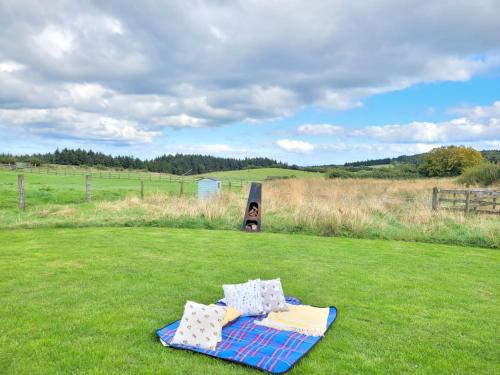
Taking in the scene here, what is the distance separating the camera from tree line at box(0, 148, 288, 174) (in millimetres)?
87625

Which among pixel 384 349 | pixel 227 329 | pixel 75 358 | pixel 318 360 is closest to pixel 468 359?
pixel 384 349

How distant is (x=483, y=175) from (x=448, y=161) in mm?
19861

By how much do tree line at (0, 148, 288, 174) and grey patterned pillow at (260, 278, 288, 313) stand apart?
7851cm

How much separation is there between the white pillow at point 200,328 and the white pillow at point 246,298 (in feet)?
2.68

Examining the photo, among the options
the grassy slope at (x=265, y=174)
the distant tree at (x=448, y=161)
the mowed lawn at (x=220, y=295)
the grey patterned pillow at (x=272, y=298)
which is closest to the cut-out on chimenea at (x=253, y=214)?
the mowed lawn at (x=220, y=295)

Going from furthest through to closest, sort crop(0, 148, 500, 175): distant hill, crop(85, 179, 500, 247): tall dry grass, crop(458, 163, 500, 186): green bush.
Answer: crop(0, 148, 500, 175): distant hill
crop(458, 163, 500, 186): green bush
crop(85, 179, 500, 247): tall dry grass

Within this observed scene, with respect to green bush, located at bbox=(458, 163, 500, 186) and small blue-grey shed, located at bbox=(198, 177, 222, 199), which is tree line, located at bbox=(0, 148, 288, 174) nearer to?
green bush, located at bbox=(458, 163, 500, 186)

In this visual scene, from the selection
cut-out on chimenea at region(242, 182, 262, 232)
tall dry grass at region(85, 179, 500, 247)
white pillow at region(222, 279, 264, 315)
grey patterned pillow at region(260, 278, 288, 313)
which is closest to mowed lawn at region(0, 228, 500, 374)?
white pillow at region(222, 279, 264, 315)

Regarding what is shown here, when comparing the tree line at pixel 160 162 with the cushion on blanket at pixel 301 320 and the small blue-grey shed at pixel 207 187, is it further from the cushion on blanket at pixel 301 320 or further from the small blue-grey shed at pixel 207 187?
the cushion on blanket at pixel 301 320

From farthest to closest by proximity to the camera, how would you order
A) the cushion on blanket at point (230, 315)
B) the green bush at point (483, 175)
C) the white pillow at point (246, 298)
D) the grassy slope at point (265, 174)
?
the grassy slope at point (265, 174) → the green bush at point (483, 175) → the white pillow at point (246, 298) → the cushion on blanket at point (230, 315)

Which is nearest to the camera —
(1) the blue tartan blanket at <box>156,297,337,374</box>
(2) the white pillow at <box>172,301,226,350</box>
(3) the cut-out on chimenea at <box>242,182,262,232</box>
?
(1) the blue tartan blanket at <box>156,297,337,374</box>

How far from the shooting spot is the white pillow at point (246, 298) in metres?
5.17

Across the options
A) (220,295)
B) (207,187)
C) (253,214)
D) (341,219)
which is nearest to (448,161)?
(207,187)

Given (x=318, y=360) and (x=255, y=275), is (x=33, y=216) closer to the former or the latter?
(x=255, y=275)
